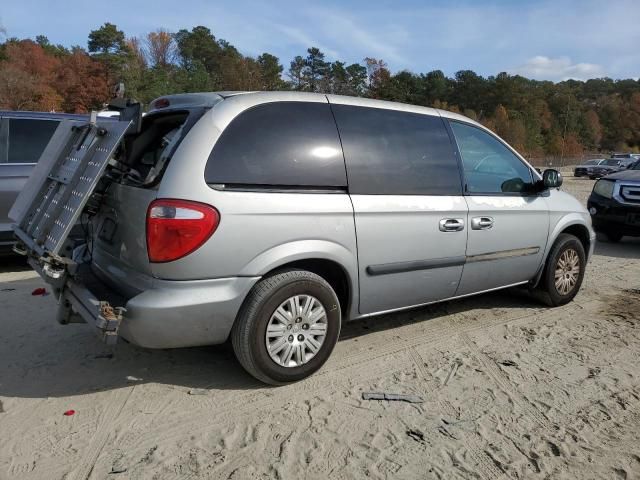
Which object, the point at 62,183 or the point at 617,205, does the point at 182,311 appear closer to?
the point at 62,183

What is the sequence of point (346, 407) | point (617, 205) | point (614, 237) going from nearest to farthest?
1. point (346, 407)
2. point (617, 205)
3. point (614, 237)

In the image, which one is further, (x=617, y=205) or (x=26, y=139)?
(x=617, y=205)

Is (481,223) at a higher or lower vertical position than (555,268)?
higher

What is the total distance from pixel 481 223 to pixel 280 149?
1925 millimetres

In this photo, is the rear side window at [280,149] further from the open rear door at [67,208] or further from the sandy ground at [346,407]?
the sandy ground at [346,407]

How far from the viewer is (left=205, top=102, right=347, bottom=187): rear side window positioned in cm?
311

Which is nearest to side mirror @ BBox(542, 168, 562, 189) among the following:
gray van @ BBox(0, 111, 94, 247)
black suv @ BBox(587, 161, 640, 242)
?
black suv @ BBox(587, 161, 640, 242)

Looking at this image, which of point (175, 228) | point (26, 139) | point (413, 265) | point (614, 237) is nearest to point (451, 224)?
point (413, 265)

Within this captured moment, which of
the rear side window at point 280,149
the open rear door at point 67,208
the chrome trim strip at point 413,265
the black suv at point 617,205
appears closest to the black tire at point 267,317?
the chrome trim strip at point 413,265

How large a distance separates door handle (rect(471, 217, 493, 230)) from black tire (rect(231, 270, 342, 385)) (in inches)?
59.0

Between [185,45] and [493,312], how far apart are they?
7582 centimetres

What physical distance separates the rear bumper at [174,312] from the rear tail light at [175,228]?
0.18 m

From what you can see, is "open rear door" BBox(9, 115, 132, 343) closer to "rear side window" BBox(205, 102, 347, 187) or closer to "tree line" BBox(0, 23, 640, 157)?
"rear side window" BBox(205, 102, 347, 187)

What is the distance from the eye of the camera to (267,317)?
319 centimetres
